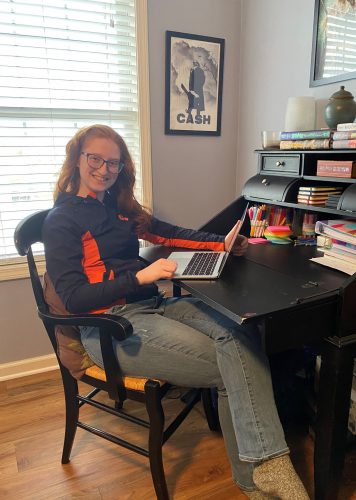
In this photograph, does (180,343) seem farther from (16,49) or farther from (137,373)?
(16,49)

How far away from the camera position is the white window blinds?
1846mm

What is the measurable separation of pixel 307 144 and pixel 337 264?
1.78ft

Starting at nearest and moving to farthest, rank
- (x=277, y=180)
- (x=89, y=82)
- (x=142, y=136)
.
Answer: (x=277, y=180)
(x=89, y=82)
(x=142, y=136)

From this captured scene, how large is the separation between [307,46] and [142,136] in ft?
3.16

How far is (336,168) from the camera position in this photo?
1.43 m

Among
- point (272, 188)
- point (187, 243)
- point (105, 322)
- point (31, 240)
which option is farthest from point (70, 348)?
Answer: point (272, 188)

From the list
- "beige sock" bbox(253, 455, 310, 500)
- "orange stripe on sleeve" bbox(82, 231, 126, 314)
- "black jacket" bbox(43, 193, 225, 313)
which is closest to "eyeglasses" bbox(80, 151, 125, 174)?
"black jacket" bbox(43, 193, 225, 313)

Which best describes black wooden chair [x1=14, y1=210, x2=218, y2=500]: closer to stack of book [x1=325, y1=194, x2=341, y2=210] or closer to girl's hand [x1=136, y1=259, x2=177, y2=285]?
girl's hand [x1=136, y1=259, x2=177, y2=285]

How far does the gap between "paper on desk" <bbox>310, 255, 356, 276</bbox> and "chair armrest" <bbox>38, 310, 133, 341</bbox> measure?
71 cm

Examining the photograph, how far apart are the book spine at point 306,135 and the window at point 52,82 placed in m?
0.87

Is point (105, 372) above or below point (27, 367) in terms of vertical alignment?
above

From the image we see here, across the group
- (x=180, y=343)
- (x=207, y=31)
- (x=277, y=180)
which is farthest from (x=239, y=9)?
(x=180, y=343)

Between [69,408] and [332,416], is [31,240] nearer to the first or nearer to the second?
[69,408]

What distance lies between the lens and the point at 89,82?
79.4 inches
